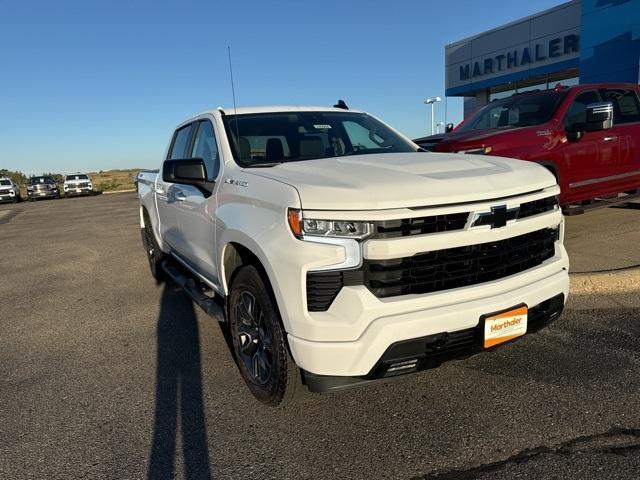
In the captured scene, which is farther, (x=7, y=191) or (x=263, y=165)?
(x=7, y=191)

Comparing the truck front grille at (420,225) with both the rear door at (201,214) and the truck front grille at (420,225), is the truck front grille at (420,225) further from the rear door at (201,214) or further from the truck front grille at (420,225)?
the rear door at (201,214)

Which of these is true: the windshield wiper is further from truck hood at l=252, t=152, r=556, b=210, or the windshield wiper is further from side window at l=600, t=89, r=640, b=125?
side window at l=600, t=89, r=640, b=125

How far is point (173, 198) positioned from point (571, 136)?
5019 millimetres

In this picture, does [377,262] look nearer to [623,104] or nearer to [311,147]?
[311,147]

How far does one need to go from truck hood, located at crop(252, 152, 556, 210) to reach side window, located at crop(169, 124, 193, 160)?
78.1 inches

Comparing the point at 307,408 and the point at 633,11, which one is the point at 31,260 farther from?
the point at 633,11

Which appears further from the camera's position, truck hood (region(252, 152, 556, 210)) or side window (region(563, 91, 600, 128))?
side window (region(563, 91, 600, 128))

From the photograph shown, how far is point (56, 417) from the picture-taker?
10.6 ft

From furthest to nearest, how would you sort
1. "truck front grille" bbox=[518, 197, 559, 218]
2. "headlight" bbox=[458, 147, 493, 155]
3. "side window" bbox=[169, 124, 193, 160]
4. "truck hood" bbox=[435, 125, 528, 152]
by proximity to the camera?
"truck hood" bbox=[435, 125, 528, 152], "headlight" bbox=[458, 147, 493, 155], "side window" bbox=[169, 124, 193, 160], "truck front grille" bbox=[518, 197, 559, 218]

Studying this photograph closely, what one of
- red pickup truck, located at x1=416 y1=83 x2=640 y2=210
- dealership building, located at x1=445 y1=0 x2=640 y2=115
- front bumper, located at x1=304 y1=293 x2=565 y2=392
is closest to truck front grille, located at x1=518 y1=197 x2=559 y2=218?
front bumper, located at x1=304 y1=293 x2=565 y2=392

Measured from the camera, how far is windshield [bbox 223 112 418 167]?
3.82m

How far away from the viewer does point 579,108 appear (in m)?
7.05

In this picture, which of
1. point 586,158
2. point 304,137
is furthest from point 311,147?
point 586,158

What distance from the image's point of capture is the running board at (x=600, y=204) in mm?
6477
